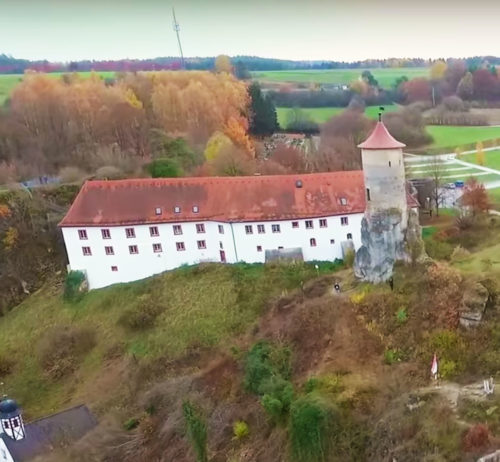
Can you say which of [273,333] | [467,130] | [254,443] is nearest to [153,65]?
[467,130]

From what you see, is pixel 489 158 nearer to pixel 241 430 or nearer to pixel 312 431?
pixel 241 430

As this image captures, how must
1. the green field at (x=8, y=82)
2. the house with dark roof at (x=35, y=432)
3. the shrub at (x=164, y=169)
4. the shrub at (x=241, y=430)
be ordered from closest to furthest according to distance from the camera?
the shrub at (x=241, y=430) → the house with dark roof at (x=35, y=432) → the shrub at (x=164, y=169) → the green field at (x=8, y=82)

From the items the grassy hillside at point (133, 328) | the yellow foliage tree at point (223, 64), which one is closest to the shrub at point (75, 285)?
the grassy hillside at point (133, 328)

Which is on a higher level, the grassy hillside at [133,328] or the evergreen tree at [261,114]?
the evergreen tree at [261,114]

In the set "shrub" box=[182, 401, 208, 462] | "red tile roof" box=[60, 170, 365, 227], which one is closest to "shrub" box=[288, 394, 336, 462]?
"shrub" box=[182, 401, 208, 462]

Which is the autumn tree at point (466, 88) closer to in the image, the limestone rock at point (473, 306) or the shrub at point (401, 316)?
the shrub at point (401, 316)

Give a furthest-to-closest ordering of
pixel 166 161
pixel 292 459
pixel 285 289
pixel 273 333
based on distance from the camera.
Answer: pixel 166 161 → pixel 285 289 → pixel 273 333 → pixel 292 459

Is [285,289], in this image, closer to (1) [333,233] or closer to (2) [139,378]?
(1) [333,233]
